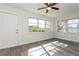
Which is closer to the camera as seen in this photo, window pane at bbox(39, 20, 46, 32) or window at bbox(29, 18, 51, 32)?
window at bbox(29, 18, 51, 32)

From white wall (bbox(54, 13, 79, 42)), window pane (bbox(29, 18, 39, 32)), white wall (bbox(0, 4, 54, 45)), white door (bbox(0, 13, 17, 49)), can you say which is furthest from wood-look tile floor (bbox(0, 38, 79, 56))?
white wall (bbox(54, 13, 79, 42))

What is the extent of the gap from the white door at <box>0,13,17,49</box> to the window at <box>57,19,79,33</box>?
387 cm

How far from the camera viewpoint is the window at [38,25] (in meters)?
4.79

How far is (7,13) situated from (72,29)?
4.36 meters

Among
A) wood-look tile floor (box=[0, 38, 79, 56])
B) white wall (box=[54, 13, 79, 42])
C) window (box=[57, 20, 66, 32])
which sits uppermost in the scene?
window (box=[57, 20, 66, 32])

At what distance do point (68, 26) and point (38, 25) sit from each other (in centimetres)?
229

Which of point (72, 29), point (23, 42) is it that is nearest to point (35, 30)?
point (23, 42)

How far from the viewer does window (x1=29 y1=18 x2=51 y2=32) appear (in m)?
4.79

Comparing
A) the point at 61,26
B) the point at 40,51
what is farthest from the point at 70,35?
the point at 40,51

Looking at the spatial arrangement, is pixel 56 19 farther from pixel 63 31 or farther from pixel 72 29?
pixel 72 29

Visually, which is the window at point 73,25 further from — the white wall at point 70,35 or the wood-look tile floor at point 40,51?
the wood-look tile floor at point 40,51

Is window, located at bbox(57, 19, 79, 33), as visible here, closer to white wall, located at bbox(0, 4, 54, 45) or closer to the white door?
white wall, located at bbox(0, 4, 54, 45)

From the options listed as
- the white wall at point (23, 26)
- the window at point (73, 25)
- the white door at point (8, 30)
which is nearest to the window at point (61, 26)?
the window at point (73, 25)

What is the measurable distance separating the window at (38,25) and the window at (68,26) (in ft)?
3.35
